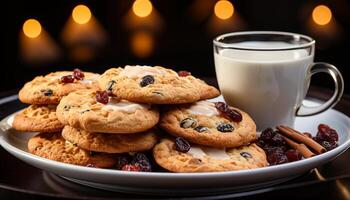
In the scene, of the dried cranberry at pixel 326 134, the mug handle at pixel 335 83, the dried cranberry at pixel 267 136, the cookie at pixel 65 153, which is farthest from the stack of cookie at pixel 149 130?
the mug handle at pixel 335 83

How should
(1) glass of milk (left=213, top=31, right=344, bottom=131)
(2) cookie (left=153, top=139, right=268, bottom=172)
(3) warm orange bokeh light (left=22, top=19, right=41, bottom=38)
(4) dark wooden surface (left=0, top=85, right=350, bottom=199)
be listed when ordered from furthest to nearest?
(3) warm orange bokeh light (left=22, top=19, right=41, bottom=38) → (1) glass of milk (left=213, top=31, right=344, bottom=131) → (2) cookie (left=153, top=139, right=268, bottom=172) → (4) dark wooden surface (left=0, top=85, right=350, bottom=199)

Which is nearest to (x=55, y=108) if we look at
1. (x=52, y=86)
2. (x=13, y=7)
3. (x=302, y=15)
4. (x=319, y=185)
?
(x=52, y=86)

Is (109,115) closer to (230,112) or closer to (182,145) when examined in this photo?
(182,145)

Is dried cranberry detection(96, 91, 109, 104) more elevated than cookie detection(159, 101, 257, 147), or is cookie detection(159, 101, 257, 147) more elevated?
dried cranberry detection(96, 91, 109, 104)

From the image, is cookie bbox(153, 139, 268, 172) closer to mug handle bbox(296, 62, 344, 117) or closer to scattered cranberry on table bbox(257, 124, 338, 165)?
scattered cranberry on table bbox(257, 124, 338, 165)

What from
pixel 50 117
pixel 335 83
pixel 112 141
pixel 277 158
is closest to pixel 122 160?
pixel 112 141

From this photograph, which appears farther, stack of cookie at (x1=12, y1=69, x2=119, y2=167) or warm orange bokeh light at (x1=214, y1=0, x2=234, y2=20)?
warm orange bokeh light at (x1=214, y1=0, x2=234, y2=20)

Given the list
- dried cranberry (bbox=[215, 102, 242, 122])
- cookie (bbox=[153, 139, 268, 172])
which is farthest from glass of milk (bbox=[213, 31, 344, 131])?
cookie (bbox=[153, 139, 268, 172])

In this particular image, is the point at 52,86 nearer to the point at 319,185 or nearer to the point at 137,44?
the point at 319,185

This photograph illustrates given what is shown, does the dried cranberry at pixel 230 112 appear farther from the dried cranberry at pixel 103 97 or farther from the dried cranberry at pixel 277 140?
the dried cranberry at pixel 103 97
